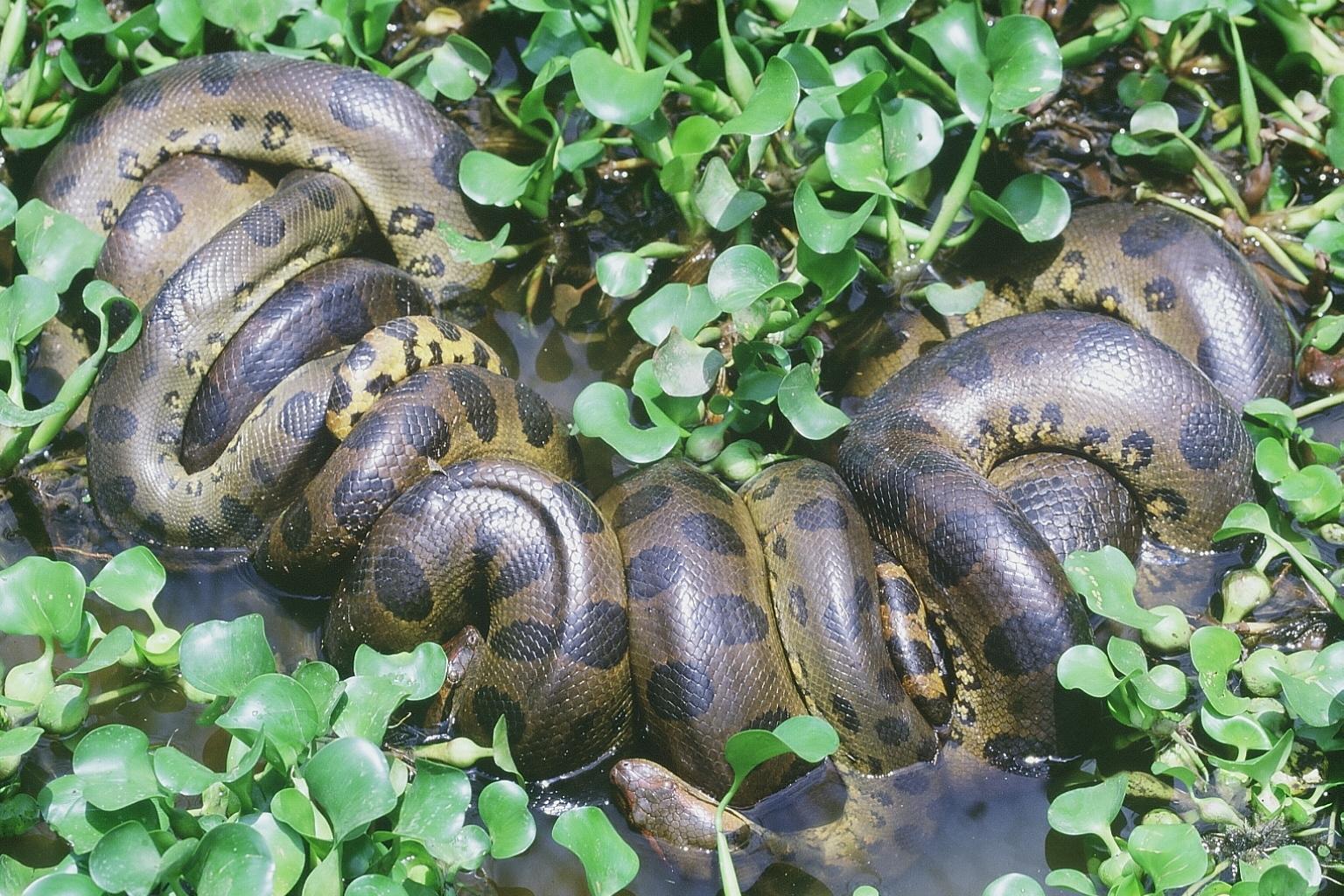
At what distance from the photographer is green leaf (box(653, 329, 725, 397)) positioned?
473cm

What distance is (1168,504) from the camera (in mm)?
5047

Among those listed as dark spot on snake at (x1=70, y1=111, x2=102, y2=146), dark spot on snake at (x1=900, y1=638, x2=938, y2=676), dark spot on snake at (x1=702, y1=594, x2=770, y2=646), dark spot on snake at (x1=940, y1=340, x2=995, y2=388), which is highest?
dark spot on snake at (x1=70, y1=111, x2=102, y2=146)

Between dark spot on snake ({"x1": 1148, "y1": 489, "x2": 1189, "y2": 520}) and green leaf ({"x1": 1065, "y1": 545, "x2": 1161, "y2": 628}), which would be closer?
green leaf ({"x1": 1065, "y1": 545, "x2": 1161, "y2": 628})

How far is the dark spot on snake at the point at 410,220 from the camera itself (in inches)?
236

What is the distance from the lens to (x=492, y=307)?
607 centimetres

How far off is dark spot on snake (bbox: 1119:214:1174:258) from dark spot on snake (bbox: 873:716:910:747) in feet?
7.90

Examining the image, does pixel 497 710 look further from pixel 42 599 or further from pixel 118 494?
pixel 118 494

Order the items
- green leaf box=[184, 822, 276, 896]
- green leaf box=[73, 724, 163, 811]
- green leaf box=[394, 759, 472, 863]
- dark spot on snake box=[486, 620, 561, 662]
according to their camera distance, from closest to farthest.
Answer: green leaf box=[184, 822, 276, 896] < green leaf box=[73, 724, 163, 811] < green leaf box=[394, 759, 472, 863] < dark spot on snake box=[486, 620, 561, 662]

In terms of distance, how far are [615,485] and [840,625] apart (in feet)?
3.92

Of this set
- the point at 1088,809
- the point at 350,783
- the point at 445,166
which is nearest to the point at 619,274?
the point at 445,166

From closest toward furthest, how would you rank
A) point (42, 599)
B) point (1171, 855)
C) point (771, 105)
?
point (1171, 855) < point (42, 599) < point (771, 105)

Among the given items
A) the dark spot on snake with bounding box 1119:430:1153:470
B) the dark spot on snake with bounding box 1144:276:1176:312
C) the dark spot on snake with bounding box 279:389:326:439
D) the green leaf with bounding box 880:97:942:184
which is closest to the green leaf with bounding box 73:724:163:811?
the dark spot on snake with bounding box 279:389:326:439

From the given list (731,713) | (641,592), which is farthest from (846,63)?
(731,713)

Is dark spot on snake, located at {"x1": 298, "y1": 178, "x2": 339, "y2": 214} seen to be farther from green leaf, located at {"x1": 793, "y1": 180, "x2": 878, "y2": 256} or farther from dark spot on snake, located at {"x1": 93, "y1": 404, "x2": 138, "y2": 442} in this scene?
green leaf, located at {"x1": 793, "y1": 180, "x2": 878, "y2": 256}
